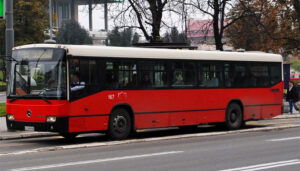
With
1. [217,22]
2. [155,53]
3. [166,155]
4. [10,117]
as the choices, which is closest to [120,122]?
[155,53]

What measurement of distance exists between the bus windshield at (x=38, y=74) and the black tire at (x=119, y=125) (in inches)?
73.2

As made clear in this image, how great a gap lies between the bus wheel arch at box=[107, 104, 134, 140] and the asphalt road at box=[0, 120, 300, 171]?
0.55 metres

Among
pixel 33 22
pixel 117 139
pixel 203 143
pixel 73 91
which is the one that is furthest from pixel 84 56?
pixel 33 22

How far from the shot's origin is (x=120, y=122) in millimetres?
17219

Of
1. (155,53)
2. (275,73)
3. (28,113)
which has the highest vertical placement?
(155,53)

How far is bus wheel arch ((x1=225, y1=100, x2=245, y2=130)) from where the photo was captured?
69.5 feet

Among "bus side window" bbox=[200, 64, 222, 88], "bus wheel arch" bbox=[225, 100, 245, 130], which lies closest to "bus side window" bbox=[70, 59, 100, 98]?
"bus side window" bbox=[200, 64, 222, 88]

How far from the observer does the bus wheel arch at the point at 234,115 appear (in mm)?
21172

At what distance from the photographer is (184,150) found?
14398 mm

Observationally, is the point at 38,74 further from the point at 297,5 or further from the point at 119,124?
the point at 297,5

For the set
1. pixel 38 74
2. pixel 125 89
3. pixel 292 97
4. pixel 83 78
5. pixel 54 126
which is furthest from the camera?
pixel 292 97

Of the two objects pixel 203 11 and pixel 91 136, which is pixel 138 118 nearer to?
pixel 91 136

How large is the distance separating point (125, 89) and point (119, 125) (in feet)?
3.31

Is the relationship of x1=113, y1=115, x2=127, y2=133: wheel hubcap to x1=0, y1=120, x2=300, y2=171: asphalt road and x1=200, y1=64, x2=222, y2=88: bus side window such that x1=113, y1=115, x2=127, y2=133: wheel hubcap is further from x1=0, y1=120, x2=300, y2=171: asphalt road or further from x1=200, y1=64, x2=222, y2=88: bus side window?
x1=200, y1=64, x2=222, y2=88: bus side window
